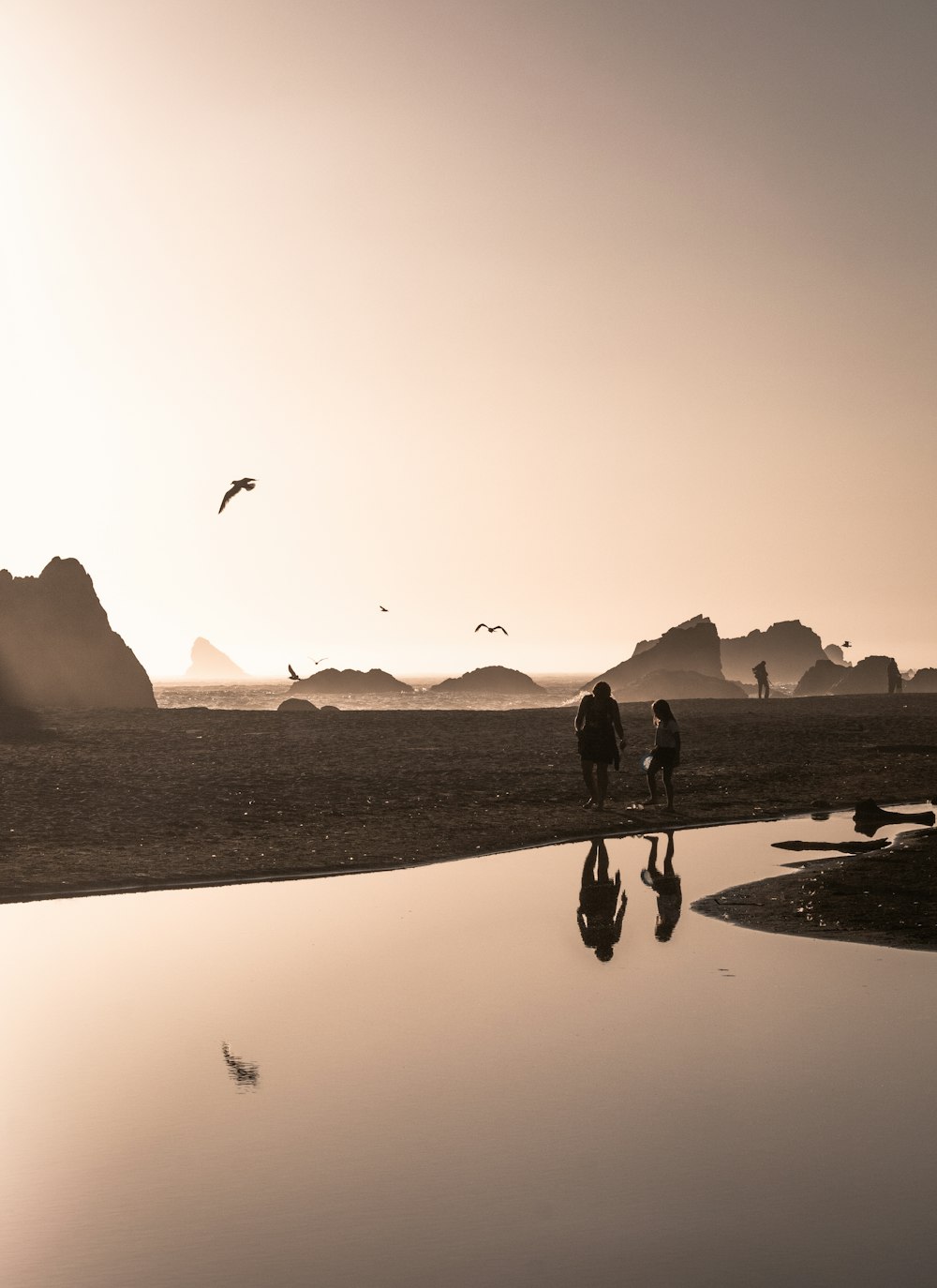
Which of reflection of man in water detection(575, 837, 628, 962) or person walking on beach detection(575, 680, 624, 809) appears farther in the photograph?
person walking on beach detection(575, 680, 624, 809)

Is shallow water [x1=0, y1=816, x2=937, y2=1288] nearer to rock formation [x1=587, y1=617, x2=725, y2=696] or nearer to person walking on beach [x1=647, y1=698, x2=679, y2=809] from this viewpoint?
person walking on beach [x1=647, y1=698, x2=679, y2=809]

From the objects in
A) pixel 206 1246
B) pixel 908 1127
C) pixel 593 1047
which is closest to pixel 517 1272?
pixel 206 1246

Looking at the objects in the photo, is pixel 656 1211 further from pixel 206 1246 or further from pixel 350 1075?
pixel 350 1075

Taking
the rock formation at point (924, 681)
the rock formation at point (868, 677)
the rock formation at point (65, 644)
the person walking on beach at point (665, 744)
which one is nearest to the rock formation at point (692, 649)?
the rock formation at point (868, 677)

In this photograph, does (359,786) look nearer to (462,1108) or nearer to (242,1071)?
(242,1071)

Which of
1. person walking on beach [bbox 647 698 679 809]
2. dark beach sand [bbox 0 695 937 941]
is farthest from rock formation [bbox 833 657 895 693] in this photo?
person walking on beach [bbox 647 698 679 809]

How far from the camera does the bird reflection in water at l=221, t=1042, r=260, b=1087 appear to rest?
289 inches

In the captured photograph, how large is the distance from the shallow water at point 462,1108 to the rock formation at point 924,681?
94.7 metres

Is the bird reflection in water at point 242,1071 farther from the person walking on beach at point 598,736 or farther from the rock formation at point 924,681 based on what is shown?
the rock formation at point 924,681

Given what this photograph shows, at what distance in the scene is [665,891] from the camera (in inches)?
547

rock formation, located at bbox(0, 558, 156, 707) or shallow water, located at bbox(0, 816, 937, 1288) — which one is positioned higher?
rock formation, located at bbox(0, 558, 156, 707)

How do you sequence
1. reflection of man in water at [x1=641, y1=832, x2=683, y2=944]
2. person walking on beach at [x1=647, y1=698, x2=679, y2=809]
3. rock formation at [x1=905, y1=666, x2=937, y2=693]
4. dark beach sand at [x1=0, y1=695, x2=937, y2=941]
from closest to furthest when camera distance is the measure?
reflection of man in water at [x1=641, y1=832, x2=683, y2=944], dark beach sand at [x1=0, y1=695, x2=937, y2=941], person walking on beach at [x1=647, y1=698, x2=679, y2=809], rock formation at [x1=905, y1=666, x2=937, y2=693]

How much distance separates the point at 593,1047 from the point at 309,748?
77.2ft

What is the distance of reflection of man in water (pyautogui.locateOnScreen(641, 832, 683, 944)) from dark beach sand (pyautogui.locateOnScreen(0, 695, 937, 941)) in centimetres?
147
